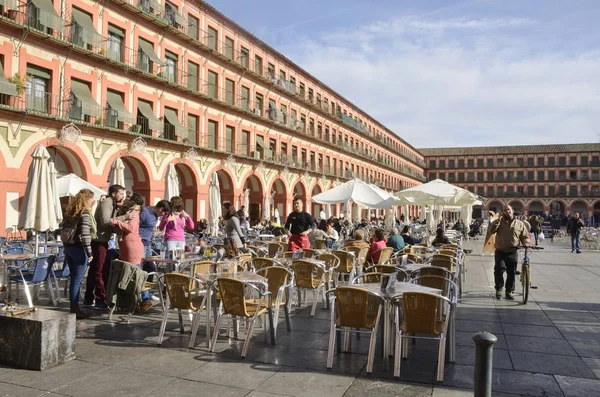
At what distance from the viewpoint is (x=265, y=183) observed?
1251 inches

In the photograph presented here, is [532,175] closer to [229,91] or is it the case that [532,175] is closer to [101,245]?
[229,91]

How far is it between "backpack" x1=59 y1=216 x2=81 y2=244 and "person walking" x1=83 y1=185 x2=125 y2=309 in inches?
22.0

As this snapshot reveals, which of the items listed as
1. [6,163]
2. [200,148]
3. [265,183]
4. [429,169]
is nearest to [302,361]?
[6,163]

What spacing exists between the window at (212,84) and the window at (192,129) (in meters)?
→ 1.98

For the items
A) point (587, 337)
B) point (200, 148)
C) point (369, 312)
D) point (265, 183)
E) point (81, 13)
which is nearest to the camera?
point (369, 312)

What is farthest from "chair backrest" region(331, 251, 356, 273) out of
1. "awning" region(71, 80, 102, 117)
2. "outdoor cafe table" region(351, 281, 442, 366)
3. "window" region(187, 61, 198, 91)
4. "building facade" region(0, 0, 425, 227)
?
"window" region(187, 61, 198, 91)

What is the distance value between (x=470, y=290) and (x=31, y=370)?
7910mm

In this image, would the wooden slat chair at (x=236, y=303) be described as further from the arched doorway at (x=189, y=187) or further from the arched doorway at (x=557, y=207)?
the arched doorway at (x=557, y=207)

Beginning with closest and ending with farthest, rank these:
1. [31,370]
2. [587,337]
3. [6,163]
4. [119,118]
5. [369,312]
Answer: [31,370], [369,312], [587,337], [6,163], [119,118]

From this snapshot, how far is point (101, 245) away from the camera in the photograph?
727 cm

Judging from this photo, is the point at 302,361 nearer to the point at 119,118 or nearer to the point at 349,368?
the point at 349,368

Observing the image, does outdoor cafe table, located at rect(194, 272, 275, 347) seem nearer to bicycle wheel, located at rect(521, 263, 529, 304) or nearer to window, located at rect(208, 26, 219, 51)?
bicycle wheel, located at rect(521, 263, 529, 304)

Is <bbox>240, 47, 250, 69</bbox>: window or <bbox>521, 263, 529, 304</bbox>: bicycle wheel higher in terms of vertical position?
<bbox>240, 47, 250, 69</bbox>: window

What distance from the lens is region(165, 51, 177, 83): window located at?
76.7ft
